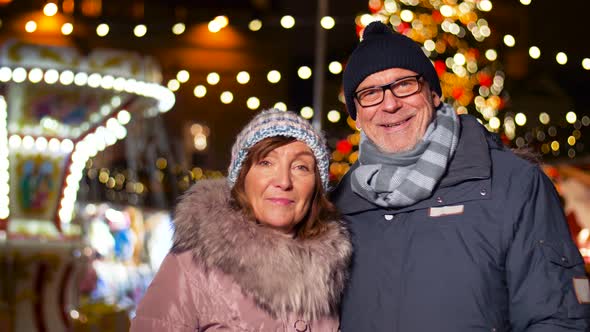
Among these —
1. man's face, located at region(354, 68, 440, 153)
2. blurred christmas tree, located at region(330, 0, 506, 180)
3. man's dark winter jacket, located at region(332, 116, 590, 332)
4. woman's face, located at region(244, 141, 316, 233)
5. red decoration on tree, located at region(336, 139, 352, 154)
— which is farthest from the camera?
red decoration on tree, located at region(336, 139, 352, 154)

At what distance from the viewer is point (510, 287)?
3088 mm

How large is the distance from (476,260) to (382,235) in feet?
1.19

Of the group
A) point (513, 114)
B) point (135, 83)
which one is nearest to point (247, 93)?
point (513, 114)

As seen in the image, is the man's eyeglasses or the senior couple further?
the man's eyeglasses

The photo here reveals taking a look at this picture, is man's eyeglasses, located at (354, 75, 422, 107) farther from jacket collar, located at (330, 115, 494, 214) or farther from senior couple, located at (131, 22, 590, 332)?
jacket collar, located at (330, 115, 494, 214)

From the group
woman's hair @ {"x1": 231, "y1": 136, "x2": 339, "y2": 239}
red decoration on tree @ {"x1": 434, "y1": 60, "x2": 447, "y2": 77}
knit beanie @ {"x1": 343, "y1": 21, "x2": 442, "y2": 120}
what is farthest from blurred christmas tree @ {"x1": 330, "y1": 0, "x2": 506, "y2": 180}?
woman's hair @ {"x1": 231, "y1": 136, "x2": 339, "y2": 239}

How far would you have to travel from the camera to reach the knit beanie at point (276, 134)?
10.7 feet

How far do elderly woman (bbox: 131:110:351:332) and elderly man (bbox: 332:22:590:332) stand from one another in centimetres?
15

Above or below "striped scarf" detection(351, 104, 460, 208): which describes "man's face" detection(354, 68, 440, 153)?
above

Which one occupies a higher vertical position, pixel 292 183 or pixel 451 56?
pixel 451 56

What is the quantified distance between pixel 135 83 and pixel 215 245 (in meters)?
5.19

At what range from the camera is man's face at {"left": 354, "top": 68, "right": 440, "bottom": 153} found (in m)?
3.36

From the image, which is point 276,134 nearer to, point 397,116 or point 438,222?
point 397,116

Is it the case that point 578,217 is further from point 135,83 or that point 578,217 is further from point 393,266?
point 393,266
